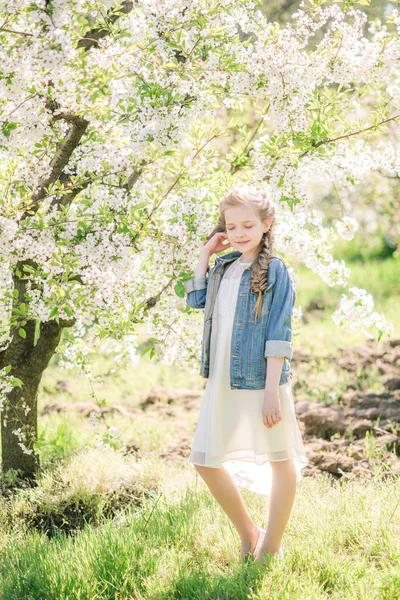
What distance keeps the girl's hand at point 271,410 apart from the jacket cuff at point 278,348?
16 cm

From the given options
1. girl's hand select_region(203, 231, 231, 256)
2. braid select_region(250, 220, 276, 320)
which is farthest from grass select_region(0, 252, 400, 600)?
girl's hand select_region(203, 231, 231, 256)

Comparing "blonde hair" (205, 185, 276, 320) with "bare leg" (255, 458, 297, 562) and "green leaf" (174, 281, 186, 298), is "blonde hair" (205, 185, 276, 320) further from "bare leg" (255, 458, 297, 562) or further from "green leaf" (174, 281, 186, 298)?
"bare leg" (255, 458, 297, 562)

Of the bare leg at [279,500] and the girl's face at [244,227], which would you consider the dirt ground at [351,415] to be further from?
the girl's face at [244,227]

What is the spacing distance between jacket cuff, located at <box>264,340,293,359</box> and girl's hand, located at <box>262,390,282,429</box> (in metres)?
0.16

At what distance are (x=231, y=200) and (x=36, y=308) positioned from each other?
1.07 m

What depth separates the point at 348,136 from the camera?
3.92 m

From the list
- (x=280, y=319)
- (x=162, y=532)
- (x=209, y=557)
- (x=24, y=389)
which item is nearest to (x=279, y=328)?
(x=280, y=319)

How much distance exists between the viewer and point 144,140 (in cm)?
349

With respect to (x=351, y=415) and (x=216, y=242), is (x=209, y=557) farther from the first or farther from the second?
(x=351, y=415)

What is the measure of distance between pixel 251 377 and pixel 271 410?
0.57 feet

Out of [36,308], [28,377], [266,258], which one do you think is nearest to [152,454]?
[28,377]

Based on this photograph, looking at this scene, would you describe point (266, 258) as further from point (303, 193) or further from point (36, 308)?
point (36, 308)

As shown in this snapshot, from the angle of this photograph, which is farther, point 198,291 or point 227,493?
point 198,291

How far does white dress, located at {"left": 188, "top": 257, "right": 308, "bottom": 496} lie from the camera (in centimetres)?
304
